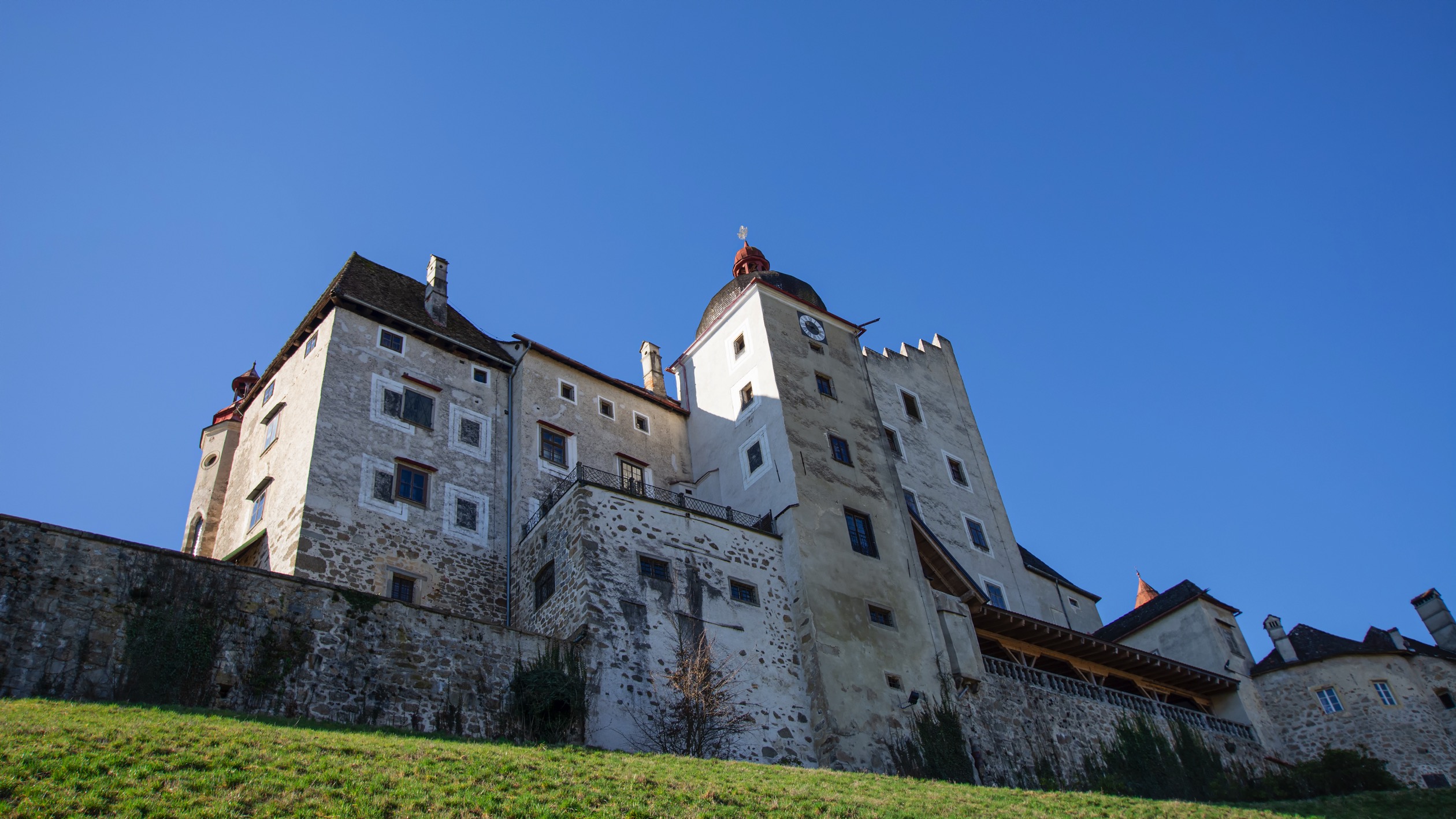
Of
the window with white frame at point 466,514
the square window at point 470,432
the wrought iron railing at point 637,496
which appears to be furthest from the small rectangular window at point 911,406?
the window with white frame at point 466,514

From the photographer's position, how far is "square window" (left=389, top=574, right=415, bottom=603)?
27.0 metres

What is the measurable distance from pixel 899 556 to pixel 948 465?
41.2ft

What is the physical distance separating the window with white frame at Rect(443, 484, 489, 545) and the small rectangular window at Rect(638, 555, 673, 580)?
5229mm

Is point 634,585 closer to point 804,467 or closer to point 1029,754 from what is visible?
point 804,467

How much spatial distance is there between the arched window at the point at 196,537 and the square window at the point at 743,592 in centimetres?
1548

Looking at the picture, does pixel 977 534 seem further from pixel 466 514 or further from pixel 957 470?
pixel 466 514

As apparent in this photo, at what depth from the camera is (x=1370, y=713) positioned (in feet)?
115

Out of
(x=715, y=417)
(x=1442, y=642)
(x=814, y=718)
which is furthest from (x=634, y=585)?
(x=1442, y=642)

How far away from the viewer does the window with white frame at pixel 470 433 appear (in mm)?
31484

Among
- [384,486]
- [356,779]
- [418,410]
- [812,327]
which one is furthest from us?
[812,327]

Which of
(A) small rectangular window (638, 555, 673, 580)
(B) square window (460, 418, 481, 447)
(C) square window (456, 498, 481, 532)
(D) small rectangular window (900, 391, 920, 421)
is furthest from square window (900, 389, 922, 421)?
(C) square window (456, 498, 481, 532)

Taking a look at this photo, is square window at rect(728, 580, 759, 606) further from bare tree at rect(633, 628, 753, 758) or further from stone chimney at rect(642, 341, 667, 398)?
stone chimney at rect(642, 341, 667, 398)

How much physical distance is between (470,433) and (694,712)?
12251 millimetres

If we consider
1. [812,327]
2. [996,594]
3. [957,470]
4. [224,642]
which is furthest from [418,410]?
[957,470]
